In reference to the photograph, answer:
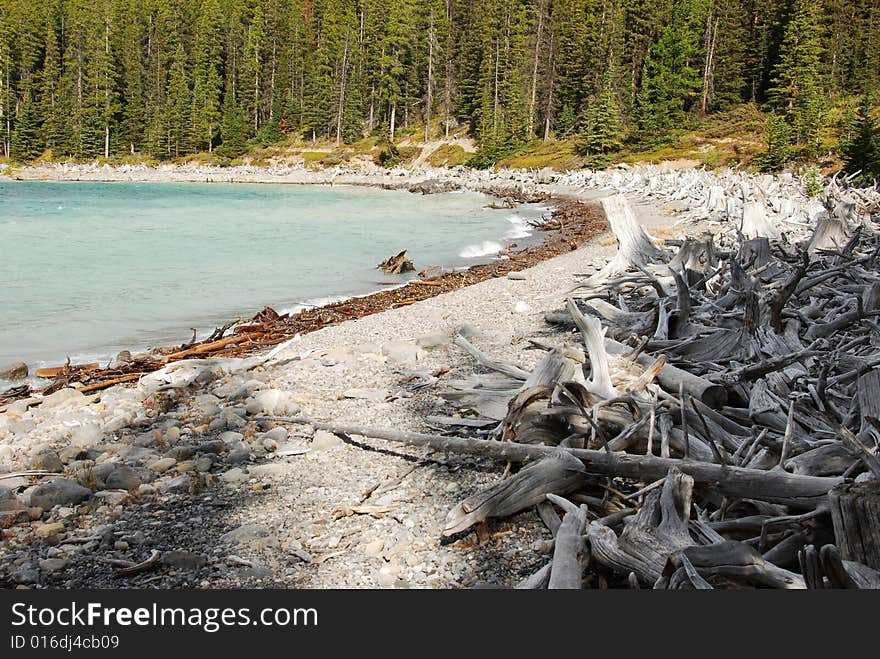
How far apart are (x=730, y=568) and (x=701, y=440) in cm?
123

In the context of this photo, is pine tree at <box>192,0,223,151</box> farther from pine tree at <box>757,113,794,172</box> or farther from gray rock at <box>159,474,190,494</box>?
gray rock at <box>159,474,190,494</box>

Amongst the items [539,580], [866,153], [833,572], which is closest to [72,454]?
[539,580]

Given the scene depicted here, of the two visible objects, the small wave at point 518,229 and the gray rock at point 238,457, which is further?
the small wave at point 518,229

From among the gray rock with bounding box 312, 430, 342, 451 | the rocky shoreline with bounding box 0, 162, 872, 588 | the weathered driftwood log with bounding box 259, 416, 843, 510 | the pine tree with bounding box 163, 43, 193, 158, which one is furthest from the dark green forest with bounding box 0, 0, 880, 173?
the weathered driftwood log with bounding box 259, 416, 843, 510

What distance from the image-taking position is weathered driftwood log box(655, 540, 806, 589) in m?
2.20

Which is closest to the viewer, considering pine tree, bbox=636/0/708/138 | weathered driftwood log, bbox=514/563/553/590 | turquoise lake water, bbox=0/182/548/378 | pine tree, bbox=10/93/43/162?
weathered driftwood log, bbox=514/563/553/590

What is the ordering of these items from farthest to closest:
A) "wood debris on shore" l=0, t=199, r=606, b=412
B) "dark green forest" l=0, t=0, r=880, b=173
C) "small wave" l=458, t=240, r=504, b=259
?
"dark green forest" l=0, t=0, r=880, b=173, "small wave" l=458, t=240, r=504, b=259, "wood debris on shore" l=0, t=199, r=606, b=412

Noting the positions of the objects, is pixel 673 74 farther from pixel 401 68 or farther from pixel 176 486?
pixel 176 486

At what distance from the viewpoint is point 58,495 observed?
383 centimetres

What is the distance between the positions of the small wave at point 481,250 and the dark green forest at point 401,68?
32.9 meters

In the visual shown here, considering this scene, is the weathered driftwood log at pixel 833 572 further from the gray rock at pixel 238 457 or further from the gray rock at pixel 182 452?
the gray rock at pixel 182 452

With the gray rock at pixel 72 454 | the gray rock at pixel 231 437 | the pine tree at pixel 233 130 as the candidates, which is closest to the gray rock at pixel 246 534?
the gray rock at pixel 231 437

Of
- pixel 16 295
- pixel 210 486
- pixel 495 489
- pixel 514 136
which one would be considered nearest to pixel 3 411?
pixel 210 486

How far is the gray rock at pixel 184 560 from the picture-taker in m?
3.13
